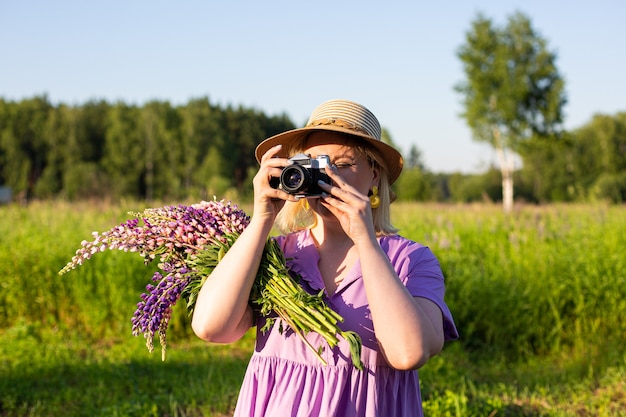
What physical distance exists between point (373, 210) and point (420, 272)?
0.29 meters

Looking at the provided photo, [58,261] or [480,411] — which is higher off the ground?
[58,261]

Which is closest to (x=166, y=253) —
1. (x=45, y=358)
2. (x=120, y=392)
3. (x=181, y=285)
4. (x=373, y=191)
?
(x=181, y=285)

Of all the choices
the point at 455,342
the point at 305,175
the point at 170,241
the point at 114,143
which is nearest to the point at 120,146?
the point at 114,143

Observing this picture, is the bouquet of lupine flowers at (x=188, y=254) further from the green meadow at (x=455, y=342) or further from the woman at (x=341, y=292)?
the green meadow at (x=455, y=342)

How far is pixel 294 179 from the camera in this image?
5.08 ft

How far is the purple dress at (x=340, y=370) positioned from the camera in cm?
161

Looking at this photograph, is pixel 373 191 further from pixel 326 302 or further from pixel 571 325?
pixel 571 325

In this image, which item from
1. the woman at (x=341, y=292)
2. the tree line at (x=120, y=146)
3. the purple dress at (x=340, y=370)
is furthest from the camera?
the tree line at (x=120, y=146)

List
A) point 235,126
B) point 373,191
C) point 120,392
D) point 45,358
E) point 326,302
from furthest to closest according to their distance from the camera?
point 235,126 → point 45,358 → point 120,392 → point 373,191 → point 326,302

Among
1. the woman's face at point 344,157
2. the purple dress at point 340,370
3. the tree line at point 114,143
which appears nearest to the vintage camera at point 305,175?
the woman's face at point 344,157

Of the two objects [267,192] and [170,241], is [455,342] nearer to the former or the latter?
[170,241]

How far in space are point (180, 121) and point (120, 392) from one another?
34959mm

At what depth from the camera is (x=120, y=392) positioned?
4.20m

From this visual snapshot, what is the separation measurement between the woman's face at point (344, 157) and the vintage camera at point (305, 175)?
163mm
